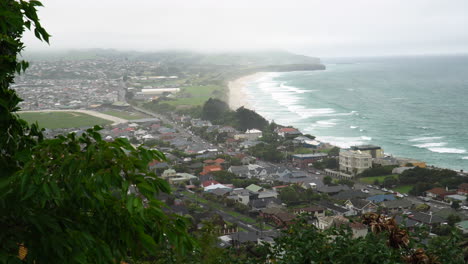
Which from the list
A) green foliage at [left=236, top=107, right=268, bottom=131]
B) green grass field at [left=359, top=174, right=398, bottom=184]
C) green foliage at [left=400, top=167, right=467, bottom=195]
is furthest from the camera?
green foliage at [left=236, top=107, right=268, bottom=131]

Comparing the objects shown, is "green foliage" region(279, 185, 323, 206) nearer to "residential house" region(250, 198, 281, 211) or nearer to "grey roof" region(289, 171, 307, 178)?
"residential house" region(250, 198, 281, 211)

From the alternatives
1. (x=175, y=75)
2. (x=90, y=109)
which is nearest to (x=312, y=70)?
(x=175, y=75)

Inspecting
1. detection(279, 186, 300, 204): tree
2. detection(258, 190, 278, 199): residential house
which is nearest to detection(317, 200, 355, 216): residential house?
detection(279, 186, 300, 204): tree

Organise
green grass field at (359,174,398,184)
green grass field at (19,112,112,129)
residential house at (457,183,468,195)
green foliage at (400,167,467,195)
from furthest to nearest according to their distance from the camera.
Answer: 1. green grass field at (19,112,112,129)
2. green grass field at (359,174,398,184)
3. green foliage at (400,167,467,195)
4. residential house at (457,183,468,195)

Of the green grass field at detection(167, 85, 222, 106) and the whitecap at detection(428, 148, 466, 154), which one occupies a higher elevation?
the green grass field at detection(167, 85, 222, 106)

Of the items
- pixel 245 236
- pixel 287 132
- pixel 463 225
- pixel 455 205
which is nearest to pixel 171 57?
pixel 287 132

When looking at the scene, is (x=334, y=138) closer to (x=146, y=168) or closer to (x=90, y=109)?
(x=90, y=109)
